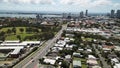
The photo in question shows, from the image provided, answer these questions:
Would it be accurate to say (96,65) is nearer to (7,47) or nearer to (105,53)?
(105,53)

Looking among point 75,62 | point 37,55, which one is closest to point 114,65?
point 75,62

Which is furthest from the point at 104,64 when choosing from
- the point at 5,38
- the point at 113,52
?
the point at 5,38

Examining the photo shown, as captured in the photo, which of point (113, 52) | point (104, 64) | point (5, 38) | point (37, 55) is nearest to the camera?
point (104, 64)

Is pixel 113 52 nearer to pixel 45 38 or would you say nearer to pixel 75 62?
pixel 75 62

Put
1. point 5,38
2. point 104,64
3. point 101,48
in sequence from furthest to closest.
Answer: point 5,38 → point 101,48 → point 104,64

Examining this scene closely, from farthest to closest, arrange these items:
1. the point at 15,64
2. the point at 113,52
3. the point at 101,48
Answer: the point at 101,48 → the point at 113,52 → the point at 15,64

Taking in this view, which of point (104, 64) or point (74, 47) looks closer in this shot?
point (104, 64)

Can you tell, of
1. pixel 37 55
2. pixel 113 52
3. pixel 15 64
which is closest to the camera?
pixel 15 64

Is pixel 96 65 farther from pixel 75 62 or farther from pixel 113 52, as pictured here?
pixel 113 52
